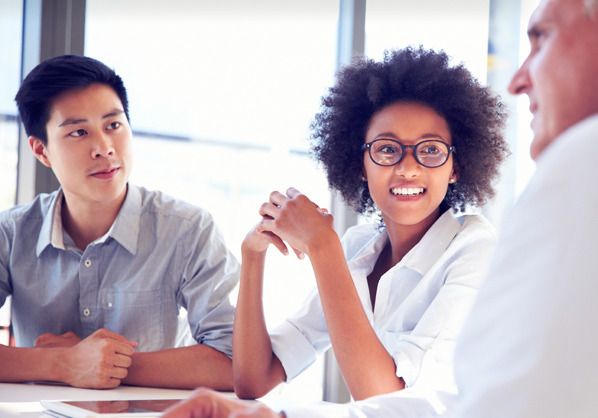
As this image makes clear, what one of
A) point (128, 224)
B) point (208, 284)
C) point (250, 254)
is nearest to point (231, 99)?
point (128, 224)

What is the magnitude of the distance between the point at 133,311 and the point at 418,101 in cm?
97

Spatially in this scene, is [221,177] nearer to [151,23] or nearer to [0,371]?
[151,23]

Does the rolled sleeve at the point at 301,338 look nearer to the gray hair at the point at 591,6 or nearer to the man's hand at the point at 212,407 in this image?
the man's hand at the point at 212,407

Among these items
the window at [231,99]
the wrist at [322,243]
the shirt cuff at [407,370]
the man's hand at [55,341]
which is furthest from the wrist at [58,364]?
the window at [231,99]

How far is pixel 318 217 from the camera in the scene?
182cm

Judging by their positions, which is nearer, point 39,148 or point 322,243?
point 322,243

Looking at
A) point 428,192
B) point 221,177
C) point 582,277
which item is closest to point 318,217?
point 428,192

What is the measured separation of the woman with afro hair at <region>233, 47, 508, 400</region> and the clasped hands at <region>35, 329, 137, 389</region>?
275 millimetres

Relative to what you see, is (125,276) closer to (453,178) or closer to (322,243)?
(322,243)

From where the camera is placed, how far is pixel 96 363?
1875mm

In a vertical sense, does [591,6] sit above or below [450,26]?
below

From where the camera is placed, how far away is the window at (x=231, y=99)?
312 centimetres

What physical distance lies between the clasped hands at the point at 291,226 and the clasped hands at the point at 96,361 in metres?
0.40

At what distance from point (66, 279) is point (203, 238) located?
0.40 m
